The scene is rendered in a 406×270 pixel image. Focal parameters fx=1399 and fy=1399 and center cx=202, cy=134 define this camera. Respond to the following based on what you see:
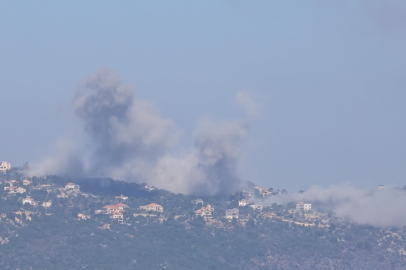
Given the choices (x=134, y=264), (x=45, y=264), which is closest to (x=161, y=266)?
(x=134, y=264)

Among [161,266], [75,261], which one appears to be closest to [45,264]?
[75,261]

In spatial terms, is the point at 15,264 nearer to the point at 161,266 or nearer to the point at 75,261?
the point at 75,261

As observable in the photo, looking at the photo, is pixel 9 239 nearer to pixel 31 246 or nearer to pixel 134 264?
pixel 31 246

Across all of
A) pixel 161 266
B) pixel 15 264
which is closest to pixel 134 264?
pixel 161 266

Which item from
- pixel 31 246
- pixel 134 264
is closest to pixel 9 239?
pixel 31 246

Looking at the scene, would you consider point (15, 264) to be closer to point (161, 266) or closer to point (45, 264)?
point (45, 264)

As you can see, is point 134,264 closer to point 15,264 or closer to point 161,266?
point 161,266
